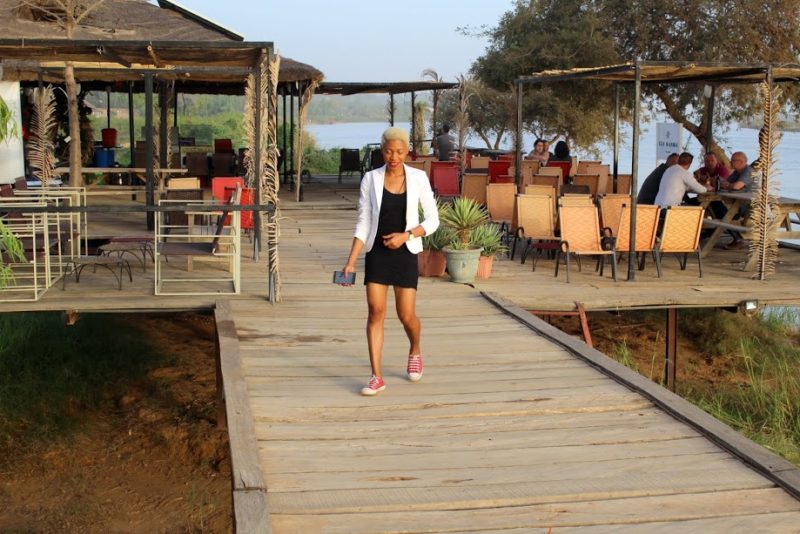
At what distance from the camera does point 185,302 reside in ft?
25.8

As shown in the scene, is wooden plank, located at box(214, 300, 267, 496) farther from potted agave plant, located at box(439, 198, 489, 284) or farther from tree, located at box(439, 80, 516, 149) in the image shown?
tree, located at box(439, 80, 516, 149)

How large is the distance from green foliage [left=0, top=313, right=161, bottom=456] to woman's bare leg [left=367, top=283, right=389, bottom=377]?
545 cm

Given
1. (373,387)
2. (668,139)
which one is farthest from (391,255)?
(668,139)

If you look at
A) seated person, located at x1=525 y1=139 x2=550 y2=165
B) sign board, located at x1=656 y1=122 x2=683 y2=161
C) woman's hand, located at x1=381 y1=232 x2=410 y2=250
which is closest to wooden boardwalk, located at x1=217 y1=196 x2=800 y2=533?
woman's hand, located at x1=381 y1=232 x2=410 y2=250

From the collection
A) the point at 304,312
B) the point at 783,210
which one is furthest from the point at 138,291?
the point at 783,210

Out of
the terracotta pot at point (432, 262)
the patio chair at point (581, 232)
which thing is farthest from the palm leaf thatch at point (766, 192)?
the terracotta pot at point (432, 262)

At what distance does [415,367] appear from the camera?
575cm

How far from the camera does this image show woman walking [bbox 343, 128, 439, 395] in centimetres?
527

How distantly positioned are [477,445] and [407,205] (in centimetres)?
127

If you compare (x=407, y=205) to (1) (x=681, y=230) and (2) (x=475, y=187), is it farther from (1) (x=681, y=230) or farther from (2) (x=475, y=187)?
(2) (x=475, y=187)

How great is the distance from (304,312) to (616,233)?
380 centimetres

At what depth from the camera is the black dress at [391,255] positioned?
5.31 meters

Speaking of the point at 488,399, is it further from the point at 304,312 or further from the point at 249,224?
the point at 249,224

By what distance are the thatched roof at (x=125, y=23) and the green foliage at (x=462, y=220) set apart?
18.1 feet
